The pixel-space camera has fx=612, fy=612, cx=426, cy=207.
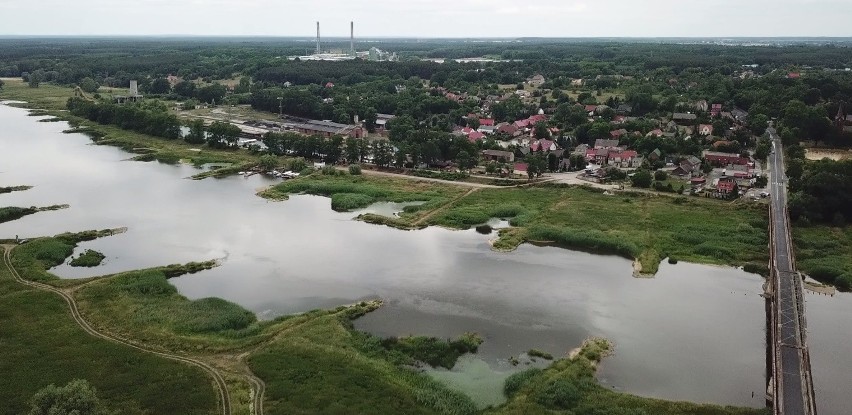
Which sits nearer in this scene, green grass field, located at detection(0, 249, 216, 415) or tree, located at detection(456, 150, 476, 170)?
green grass field, located at detection(0, 249, 216, 415)

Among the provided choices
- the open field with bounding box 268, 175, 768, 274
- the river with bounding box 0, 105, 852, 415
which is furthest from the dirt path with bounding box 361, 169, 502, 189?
the river with bounding box 0, 105, 852, 415

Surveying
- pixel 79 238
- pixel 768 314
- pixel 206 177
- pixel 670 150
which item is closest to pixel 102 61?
pixel 206 177

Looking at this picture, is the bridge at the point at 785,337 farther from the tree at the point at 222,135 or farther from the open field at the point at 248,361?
the tree at the point at 222,135

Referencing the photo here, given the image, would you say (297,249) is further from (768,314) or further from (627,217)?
(768,314)

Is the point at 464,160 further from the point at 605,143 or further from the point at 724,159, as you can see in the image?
the point at 724,159

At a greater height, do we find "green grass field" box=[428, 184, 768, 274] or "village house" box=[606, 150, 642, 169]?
"village house" box=[606, 150, 642, 169]

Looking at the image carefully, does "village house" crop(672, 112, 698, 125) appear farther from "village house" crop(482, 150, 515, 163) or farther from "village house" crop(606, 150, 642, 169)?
"village house" crop(482, 150, 515, 163)
